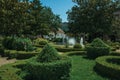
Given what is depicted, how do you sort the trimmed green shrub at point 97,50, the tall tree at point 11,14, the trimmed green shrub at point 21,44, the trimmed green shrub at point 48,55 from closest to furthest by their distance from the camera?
the trimmed green shrub at point 48,55
the trimmed green shrub at point 97,50
the tall tree at point 11,14
the trimmed green shrub at point 21,44

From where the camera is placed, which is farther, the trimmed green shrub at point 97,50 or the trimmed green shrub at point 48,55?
the trimmed green shrub at point 97,50

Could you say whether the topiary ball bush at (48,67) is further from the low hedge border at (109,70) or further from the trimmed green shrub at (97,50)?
the trimmed green shrub at (97,50)

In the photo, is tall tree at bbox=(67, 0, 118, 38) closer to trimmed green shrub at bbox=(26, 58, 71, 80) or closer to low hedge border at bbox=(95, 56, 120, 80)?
low hedge border at bbox=(95, 56, 120, 80)

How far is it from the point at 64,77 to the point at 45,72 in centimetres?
100

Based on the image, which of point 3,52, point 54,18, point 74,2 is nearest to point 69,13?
point 74,2

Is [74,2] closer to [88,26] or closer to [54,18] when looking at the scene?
[88,26]

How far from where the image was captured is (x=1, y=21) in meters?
21.7

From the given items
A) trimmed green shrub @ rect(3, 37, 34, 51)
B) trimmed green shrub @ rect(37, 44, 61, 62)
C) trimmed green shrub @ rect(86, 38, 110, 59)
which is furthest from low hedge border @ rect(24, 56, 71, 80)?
trimmed green shrub @ rect(3, 37, 34, 51)

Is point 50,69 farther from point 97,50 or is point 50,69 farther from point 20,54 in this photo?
point 20,54

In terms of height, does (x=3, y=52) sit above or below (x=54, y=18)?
below

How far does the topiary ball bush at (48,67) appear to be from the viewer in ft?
33.0

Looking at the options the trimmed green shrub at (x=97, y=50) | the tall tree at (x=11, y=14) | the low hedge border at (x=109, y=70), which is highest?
the tall tree at (x=11, y=14)

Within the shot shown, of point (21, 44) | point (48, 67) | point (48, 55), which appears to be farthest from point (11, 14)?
point (48, 67)

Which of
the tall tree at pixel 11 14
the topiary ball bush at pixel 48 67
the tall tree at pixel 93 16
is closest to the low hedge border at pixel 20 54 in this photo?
the tall tree at pixel 11 14
